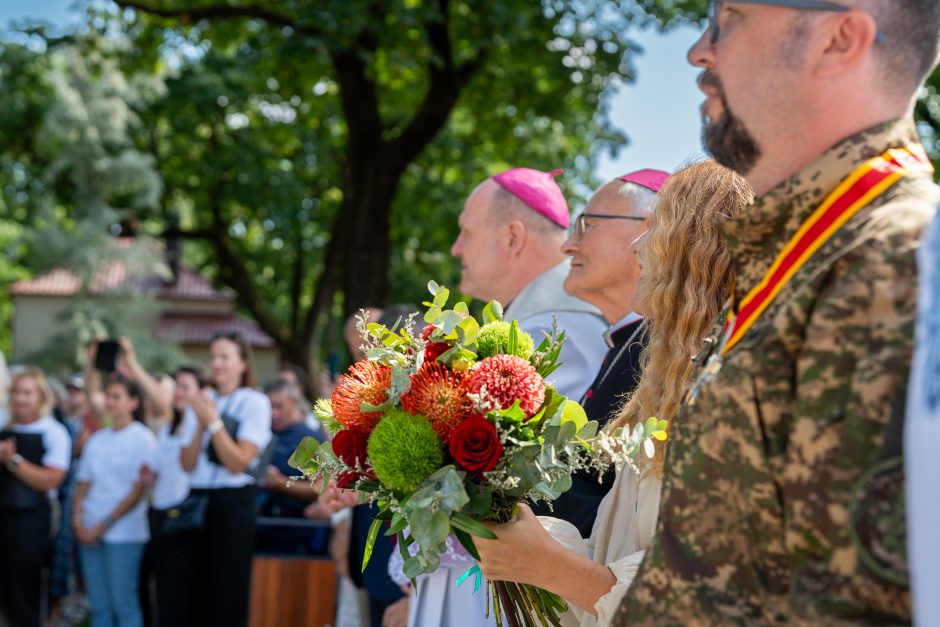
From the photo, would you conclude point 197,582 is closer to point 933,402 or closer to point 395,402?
point 395,402

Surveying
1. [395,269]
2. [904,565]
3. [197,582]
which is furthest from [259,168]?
[904,565]

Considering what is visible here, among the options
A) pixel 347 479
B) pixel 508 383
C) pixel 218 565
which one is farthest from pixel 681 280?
pixel 218 565

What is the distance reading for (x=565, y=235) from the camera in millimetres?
4582

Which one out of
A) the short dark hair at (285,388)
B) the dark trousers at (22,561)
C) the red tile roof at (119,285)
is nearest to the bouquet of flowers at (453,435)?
the short dark hair at (285,388)

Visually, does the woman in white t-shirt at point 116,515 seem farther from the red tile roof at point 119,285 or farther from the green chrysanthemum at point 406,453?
the red tile roof at point 119,285

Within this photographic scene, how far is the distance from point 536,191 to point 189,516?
3994 millimetres

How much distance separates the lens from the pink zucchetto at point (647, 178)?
3.66 m

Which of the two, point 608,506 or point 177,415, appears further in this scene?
point 177,415

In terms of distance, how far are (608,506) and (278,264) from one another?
2228 centimetres

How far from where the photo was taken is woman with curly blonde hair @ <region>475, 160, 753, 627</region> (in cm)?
239

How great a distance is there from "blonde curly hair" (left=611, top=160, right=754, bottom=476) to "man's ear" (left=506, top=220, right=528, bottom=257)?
1748 mm

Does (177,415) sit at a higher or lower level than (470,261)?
lower

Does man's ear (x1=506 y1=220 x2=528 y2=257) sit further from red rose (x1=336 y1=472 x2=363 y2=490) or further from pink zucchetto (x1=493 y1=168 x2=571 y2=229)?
red rose (x1=336 y1=472 x2=363 y2=490)

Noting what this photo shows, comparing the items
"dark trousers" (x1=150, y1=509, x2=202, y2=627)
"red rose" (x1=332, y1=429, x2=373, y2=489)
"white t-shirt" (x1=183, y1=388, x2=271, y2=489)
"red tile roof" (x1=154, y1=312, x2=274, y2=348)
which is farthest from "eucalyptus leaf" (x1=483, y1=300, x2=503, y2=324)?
"red tile roof" (x1=154, y1=312, x2=274, y2=348)
